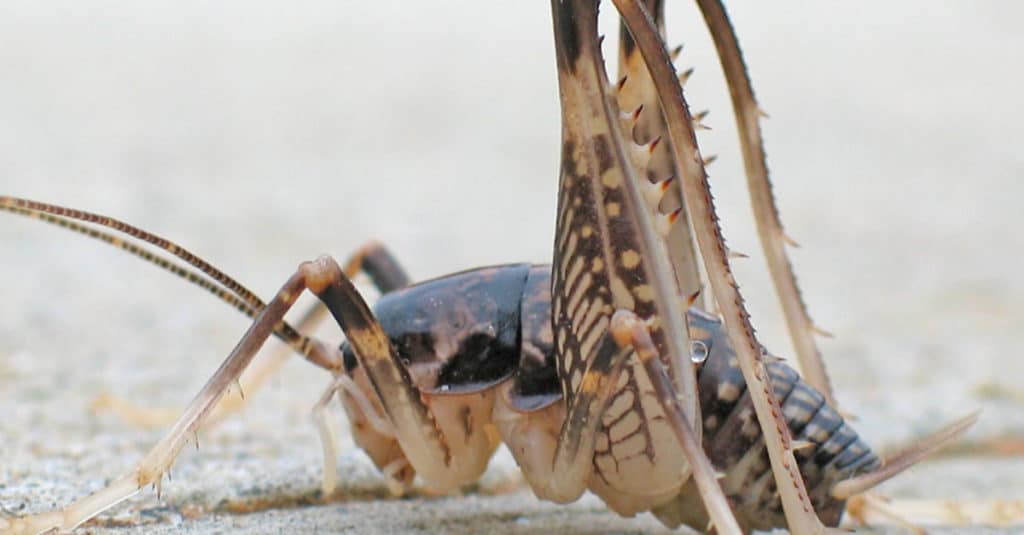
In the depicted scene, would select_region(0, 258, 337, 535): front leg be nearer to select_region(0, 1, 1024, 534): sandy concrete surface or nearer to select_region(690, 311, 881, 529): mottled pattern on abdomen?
select_region(0, 1, 1024, 534): sandy concrete surface

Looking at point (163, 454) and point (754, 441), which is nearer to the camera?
point (163, 454)

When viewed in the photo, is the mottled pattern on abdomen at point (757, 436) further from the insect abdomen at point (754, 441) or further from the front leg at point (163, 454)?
the front leg at point (163, 454)

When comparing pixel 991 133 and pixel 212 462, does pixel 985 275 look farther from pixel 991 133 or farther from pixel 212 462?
pixel 212 462

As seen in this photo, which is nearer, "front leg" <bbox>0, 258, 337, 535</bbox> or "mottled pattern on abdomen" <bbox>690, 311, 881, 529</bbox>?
"front leg" <bbox>0, 258, 337, 535</bbox>

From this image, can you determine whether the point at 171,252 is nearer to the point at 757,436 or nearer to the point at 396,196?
the point at 757,436

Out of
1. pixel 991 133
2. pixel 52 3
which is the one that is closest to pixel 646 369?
pixel 991 133

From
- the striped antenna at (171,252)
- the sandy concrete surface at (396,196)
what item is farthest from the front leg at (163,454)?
the sandy concrete surface at (396,196)

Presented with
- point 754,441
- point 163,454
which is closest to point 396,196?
point 754,441

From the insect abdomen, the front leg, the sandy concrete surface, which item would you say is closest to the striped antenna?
the front leg

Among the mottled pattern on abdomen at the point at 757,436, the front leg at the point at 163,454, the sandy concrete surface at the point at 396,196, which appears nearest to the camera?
the front leg at the point at 163,454
